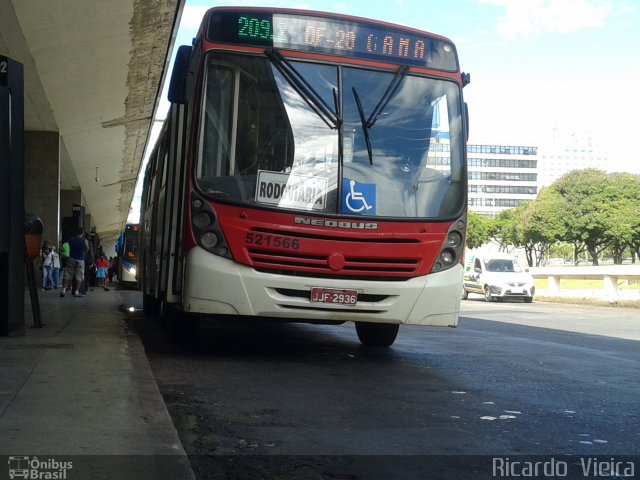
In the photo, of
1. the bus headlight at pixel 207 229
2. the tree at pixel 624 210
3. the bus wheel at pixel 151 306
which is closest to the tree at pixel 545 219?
the tree at pixel 624 210

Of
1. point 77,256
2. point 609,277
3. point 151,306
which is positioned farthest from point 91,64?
point 609,277

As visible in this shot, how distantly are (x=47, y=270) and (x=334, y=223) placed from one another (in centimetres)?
1991

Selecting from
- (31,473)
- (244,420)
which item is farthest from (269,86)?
(31,473)

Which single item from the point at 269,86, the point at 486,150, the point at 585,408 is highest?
the point at 486,150

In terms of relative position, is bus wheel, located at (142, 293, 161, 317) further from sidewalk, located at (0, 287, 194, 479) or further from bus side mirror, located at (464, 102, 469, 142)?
bus side mirror, located at (464, 102, 469, 142)

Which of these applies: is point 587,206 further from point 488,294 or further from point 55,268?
point 55,268

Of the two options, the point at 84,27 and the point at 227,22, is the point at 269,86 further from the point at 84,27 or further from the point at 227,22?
the point at 84,27

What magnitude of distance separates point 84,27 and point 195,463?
15837 mm

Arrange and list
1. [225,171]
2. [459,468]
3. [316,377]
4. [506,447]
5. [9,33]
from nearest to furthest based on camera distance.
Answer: [459,468] → [506,447] → [316,377] → [225,171] → [9,33]

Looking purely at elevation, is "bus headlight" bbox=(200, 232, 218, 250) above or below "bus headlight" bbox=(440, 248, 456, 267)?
above

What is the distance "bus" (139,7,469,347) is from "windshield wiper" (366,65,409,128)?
12 mm

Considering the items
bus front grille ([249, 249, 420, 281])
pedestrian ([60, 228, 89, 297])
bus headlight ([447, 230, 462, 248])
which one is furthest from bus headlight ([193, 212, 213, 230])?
pedestrian ([60, 228, 89, 297])

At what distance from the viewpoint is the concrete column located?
91.1 feet

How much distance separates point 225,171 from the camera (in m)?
7.41
